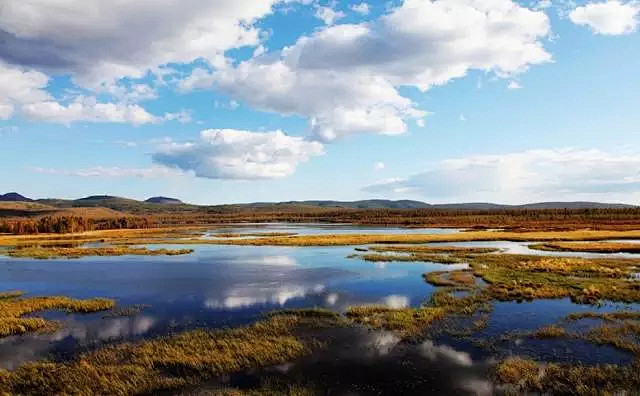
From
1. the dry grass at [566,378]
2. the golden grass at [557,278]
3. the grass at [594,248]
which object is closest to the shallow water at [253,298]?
the dry grass at [566,378]

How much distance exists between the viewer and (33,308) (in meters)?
33.1

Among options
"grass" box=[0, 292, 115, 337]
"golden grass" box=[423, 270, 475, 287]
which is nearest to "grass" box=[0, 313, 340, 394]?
"grass" box=[0, 292, 115, 337]

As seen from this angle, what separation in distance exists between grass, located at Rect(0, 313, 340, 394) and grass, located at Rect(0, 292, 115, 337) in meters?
7.86

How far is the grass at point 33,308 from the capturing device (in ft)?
90.1

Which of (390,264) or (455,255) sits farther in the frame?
(455,255)

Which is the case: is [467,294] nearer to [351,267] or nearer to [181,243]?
[351,267]

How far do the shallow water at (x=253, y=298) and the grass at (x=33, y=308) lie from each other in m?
1.29

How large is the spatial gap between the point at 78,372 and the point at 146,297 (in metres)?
18.0

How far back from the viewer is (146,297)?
122 feet

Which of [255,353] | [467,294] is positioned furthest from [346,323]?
[467,294]

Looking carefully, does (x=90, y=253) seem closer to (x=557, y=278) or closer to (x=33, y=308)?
(x=33, y=308)

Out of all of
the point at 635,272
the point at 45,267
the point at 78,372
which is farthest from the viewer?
the point at 45,267

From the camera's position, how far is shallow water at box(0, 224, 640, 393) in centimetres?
2180

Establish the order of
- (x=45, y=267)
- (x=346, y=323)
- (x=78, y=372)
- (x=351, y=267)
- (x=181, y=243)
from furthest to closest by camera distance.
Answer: (x=181, y=243), (x=45, y=267), (x=351, y=267), (x=346, y=323), (x=78, y=372)
